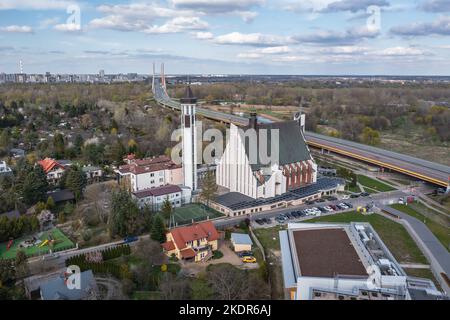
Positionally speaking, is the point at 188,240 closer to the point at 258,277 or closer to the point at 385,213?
the point at 258,277

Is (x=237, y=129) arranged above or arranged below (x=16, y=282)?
above

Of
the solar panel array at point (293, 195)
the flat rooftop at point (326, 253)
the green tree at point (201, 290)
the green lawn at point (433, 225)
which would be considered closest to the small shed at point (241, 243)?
the flat rooftop at point (326, 253)

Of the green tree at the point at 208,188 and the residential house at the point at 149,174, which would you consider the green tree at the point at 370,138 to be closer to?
the residential house at the point at 149,174

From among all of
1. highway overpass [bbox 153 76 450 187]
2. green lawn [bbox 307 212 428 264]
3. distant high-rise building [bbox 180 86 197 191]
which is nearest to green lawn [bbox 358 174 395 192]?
highway overpass [bbox 153 76 450 187]

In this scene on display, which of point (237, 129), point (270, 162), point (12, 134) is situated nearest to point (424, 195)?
point (270, 162)

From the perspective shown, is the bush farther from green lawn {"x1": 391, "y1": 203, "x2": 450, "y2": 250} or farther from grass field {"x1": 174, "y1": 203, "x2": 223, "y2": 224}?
green lawn {"x1": 391, "y1": 203, "x2": 450, "y2": 250}
